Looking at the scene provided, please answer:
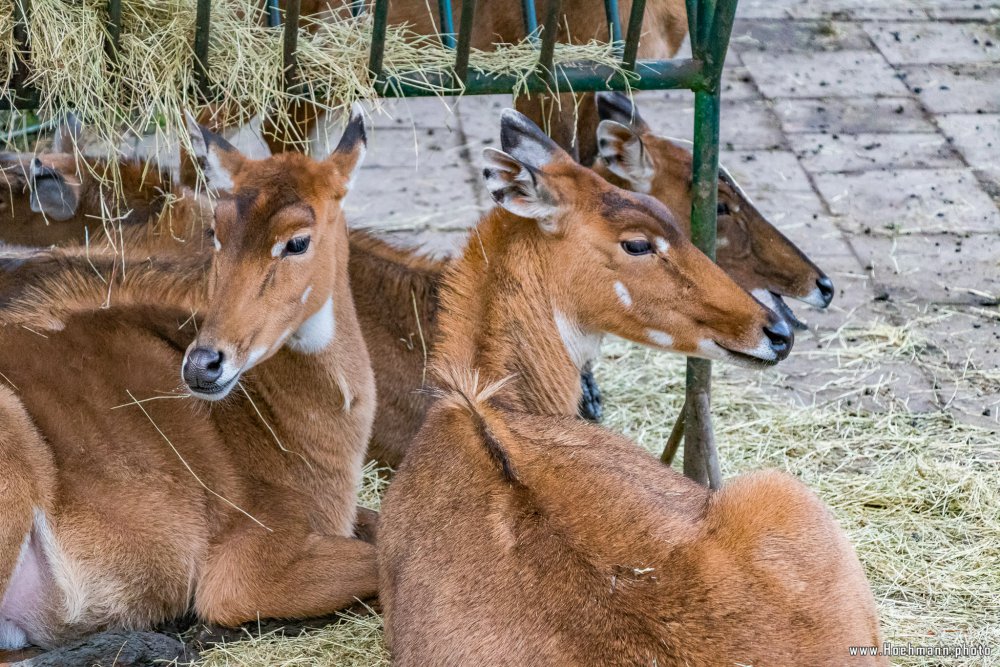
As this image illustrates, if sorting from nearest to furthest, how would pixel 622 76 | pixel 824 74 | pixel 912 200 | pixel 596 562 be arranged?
pixel 596 562 → pixel 622 76 → pixel 912 200 → pixel 824 74

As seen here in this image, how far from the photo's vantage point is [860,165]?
352 inches

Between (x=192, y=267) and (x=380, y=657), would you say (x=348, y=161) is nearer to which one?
(x=192, y=267)

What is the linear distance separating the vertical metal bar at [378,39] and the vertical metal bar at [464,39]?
285 mm

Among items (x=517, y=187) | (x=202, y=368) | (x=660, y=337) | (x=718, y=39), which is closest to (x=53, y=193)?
(x=202, y=368)

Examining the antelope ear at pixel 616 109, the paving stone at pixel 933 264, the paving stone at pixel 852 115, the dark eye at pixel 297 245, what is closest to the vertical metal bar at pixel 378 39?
the dark eye at pixel 297 245

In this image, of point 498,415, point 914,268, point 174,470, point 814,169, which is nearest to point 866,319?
point 914,268

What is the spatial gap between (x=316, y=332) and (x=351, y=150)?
71cm

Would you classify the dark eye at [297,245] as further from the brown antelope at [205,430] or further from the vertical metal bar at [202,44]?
the vertical metal bar at [202,44]

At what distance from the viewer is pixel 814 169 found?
8.91m

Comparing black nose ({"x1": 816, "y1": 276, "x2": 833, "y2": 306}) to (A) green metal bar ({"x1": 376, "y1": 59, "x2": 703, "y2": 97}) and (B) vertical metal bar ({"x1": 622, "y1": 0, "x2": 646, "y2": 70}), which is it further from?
(B) vertical metal bar ({"x1": 622, "y1": 0, "x2": 646, "y2": 70})

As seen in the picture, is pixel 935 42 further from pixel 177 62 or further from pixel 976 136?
pixel 177 62

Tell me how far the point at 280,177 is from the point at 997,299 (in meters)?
4.63

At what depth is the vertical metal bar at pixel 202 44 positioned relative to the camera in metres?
4.54

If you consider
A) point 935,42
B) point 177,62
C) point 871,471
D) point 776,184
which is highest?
point 177,62
